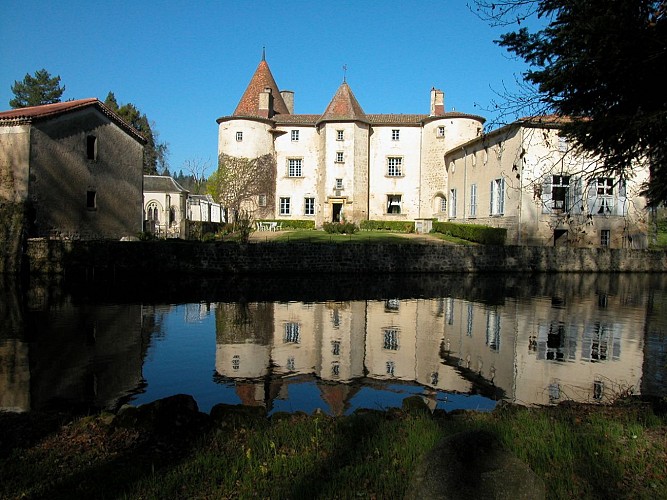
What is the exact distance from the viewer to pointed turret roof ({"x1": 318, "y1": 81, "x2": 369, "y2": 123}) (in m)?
37.4

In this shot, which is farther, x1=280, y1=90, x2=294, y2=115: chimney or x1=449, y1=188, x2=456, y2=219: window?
Answer: x1=280, y1=90, x2=294, y2=115: chimney

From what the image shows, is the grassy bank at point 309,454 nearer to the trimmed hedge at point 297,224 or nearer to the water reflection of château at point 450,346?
the water reflection of château at point 450,346

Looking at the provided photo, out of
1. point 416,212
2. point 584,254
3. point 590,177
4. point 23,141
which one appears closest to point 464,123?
point 416,212

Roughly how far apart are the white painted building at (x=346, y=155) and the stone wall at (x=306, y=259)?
15446 mm

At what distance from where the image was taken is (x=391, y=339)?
9.73 metres

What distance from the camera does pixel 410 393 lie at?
6.55 meters

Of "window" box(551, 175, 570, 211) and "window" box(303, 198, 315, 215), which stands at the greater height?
"window" box(303, 198, 315, 215)

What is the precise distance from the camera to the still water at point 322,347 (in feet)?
21.2

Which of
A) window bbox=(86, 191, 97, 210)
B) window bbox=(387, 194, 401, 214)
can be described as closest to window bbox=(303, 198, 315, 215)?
window bbox=(387, 194, 401, 214)

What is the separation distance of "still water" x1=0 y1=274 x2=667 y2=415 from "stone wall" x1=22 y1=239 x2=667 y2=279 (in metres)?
2.98

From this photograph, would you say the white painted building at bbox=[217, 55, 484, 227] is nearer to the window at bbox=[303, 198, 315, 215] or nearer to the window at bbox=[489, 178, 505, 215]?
the window at bbox=[303, 198, 315, 215]

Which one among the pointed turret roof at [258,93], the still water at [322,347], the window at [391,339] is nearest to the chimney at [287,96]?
the pointed turret roof at [258,93]

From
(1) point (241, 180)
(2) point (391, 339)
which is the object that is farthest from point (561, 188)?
(1) point (241, 180)

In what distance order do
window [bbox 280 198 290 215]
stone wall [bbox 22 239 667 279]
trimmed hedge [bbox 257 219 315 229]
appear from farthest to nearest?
window [bbox 280 198 290 215] → trimmed hedge [bbox 257 219 315 229] → stone wall [bbox 22 239 667 279]
